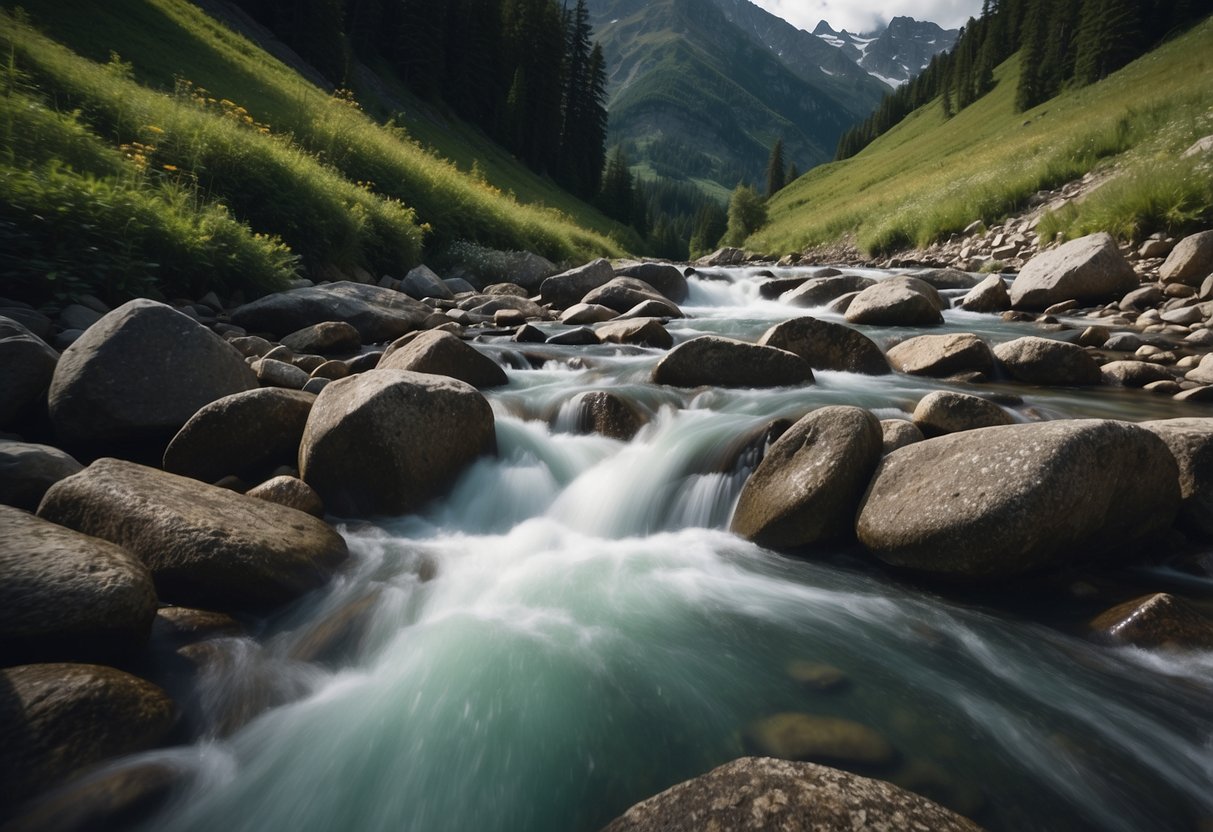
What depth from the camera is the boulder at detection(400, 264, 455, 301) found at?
12.5m

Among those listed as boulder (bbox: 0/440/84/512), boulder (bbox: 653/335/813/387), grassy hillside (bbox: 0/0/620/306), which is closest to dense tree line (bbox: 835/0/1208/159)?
grassy hillside (bbox: 0/0/620/306)

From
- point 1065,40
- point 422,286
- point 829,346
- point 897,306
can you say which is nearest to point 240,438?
point 829,346

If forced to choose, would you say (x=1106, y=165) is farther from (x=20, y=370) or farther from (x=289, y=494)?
(x=20, y=370)

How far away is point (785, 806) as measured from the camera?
71.4 inches

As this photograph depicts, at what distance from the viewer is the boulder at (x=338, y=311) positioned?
26.0 ft

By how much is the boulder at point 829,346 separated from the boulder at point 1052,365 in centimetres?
144

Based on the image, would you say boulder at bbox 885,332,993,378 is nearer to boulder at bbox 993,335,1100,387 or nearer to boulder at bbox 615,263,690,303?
boulder at bbox 993,335,1100,387

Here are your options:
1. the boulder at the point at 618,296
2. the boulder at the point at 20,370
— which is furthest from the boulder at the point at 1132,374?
Answer: the boulder at the point at 20,370

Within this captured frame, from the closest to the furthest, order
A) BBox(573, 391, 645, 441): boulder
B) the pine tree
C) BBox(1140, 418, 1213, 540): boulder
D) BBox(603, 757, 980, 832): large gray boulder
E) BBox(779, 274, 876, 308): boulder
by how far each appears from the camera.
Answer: BBox(603, 757, 980, 832): large gray boulder
BBox(1140, 418, 1213, 540): boulder
BBox(573, 391, 645, 441): boulder
BBox(779, 274, 876, 308): boulder
the pine tree

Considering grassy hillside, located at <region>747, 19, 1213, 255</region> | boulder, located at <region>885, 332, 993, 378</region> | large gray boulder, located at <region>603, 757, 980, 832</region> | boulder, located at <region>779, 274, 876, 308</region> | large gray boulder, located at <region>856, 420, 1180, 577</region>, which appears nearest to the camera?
large gray boulder, located at <region>603, 757, 980, 832</region>

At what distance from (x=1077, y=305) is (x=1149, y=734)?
34.2ft

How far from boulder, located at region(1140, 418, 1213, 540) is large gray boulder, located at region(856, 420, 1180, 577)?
193mm

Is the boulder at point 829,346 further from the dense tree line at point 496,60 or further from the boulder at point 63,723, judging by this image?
the dense tree line at point 496,60

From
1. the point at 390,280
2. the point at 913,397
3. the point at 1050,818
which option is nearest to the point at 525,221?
the point at 390,280
